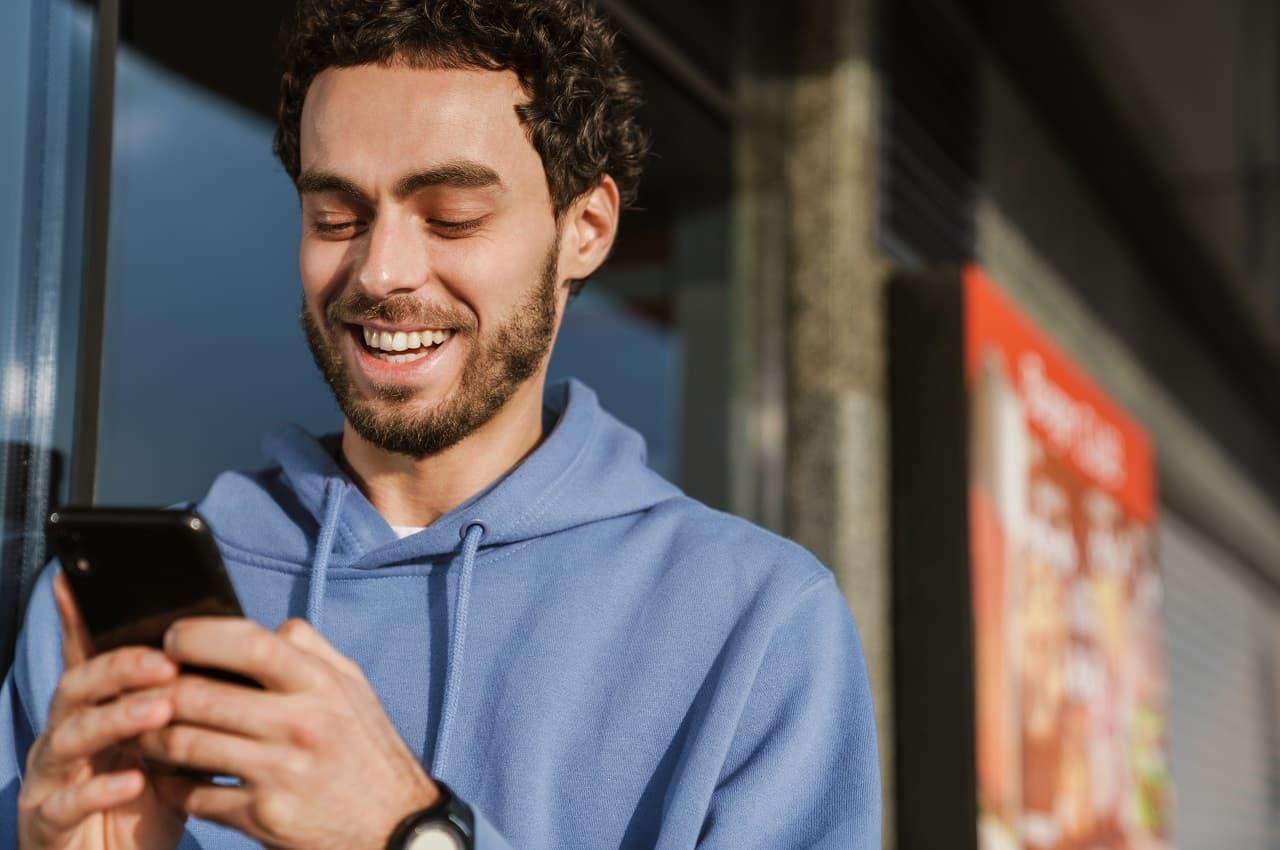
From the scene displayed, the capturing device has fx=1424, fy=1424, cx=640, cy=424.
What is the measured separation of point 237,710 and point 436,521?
1.95 ft

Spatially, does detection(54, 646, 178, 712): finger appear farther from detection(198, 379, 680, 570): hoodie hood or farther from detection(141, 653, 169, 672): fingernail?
detection(198, 379, 680, 570): hoodie hood

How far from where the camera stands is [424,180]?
1.47m

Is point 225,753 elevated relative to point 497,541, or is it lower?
lower

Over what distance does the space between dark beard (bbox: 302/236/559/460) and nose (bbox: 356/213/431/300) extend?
0.06ft

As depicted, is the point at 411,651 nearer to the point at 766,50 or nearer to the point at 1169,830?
the point at 766,50

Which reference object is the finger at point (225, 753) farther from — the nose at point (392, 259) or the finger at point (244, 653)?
the nose at point (392, 259)

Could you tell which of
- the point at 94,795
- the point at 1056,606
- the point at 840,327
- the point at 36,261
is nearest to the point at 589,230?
the point at 36,261

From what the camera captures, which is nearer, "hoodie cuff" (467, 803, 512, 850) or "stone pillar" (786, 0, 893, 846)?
"hoodie cuff" (467, 803, 512, 850)

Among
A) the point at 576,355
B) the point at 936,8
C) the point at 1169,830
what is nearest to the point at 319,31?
the point at 576,355

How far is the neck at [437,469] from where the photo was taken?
1601 mm

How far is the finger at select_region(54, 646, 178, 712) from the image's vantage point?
104cm

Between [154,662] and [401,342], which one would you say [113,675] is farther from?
[401,342]

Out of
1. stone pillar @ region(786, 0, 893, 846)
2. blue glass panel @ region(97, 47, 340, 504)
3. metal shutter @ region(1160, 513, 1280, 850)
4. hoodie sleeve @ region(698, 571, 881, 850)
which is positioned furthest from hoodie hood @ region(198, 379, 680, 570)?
metal shutter @ region(1160, 513, 1280, 850)

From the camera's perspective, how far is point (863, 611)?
3.46 metres
